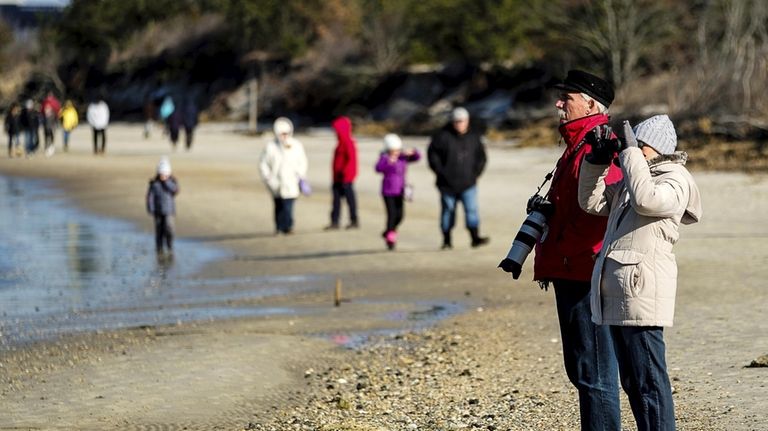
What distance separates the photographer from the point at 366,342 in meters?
10.7

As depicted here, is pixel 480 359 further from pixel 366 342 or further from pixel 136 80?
pixel 136 80

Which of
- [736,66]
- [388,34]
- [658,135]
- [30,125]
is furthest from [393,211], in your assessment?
[388,34]

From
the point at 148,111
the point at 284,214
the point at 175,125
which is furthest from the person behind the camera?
the point at 148,111

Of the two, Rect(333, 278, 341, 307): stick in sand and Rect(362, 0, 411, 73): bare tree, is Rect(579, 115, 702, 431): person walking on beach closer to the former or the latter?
Rect(333, 278, 341, 307): stick in sand

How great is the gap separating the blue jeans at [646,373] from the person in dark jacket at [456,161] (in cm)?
1019

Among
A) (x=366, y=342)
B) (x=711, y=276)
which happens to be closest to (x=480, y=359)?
(x=366, y=342)

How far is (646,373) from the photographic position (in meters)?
5.97

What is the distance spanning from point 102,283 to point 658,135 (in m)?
9.57

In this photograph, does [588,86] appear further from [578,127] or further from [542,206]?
[542,206]

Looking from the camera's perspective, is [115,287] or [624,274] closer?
[624,274]

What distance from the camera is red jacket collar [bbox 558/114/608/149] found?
6312 mm

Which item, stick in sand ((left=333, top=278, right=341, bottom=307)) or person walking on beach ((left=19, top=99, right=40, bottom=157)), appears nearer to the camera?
stick in sand ((left=333, top=278, right=341, bottom=307))

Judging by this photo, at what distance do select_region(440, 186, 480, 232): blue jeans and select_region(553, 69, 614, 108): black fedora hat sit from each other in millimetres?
9917

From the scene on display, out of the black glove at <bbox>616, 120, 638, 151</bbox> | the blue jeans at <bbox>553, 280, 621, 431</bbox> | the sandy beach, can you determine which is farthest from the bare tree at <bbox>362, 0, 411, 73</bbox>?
the black glove at <bbox>616, 120, 638, 151</bbox>
